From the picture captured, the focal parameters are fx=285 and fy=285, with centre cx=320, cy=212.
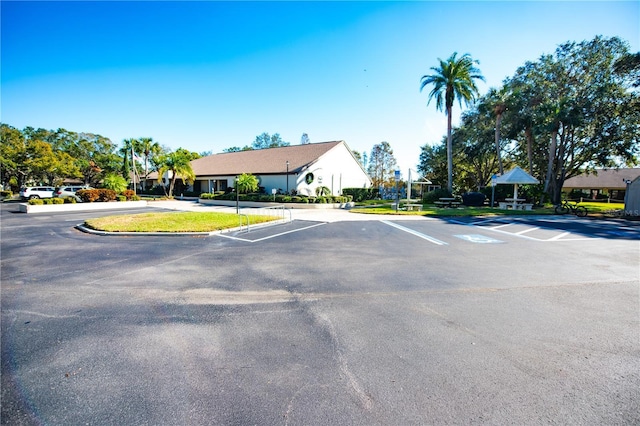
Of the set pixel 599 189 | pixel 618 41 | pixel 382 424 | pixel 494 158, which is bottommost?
pixel 382 424

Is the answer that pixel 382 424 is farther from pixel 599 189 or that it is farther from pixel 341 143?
pixel 599 189

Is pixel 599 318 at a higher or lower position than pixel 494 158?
lower

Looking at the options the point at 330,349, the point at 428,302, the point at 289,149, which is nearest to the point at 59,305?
the point at 330,349

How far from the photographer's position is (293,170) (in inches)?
1096

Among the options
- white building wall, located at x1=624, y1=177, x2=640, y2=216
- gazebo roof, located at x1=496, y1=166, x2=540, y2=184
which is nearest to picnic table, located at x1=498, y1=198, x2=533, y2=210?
gazebo roof, located at x1=496, y1=166, x2=540, y2=184

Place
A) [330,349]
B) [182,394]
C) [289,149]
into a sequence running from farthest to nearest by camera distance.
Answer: [289,149], [330,349], [182,394]

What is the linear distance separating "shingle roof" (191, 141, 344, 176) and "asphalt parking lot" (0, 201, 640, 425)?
22028mm

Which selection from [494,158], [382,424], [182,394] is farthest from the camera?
[494,158]

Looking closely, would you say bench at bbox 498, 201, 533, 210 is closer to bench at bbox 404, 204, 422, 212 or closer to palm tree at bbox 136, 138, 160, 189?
bench at bbox 404, 204, 422, 212

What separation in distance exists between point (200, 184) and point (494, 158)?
42.0 meters

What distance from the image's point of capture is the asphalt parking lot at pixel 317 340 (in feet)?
8.54

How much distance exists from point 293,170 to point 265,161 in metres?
6.98

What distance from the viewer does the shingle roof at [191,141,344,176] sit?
30.0m

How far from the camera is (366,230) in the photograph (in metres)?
13.1
